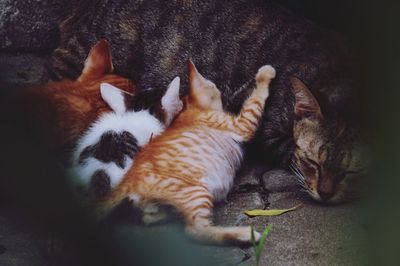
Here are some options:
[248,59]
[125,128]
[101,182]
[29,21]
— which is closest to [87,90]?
[125,128]

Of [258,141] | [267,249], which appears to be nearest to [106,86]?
[258,141]

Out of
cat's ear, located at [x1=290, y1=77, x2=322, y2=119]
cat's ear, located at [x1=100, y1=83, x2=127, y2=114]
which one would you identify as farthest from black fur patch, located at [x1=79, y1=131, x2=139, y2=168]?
cat's ear, located at [x1=290, y1=77, x2=322, y2=119]

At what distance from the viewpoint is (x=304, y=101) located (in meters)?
2.42

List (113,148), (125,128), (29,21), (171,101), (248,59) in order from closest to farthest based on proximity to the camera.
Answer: (113,148), (125,128), (171,101), (248,59), (29,21)

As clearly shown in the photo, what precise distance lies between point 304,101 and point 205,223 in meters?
0.65

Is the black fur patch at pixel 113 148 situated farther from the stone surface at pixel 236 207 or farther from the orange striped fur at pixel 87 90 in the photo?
the stone surface at pixel 236 207

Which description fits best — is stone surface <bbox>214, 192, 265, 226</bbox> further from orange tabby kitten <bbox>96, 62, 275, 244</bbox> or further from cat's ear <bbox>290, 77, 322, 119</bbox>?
cat's ear <bbox>290, 77, 322, 119</bbox>

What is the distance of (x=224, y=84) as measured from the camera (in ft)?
9.08

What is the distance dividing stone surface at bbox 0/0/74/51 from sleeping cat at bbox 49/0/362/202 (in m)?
0.32

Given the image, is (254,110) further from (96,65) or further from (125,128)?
(96,65)

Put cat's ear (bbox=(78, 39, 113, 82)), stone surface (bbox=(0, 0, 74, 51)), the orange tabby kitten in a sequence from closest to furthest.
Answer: the orange tabby kitten
cat's ear (bbox=(78, 39, 113, 82))
stone surface (bbox=(0, 0, 74, 51))

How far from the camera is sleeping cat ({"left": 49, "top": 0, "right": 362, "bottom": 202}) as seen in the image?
238cm

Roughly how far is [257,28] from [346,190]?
94 centimetres

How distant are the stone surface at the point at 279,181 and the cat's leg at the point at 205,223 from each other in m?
0.33
